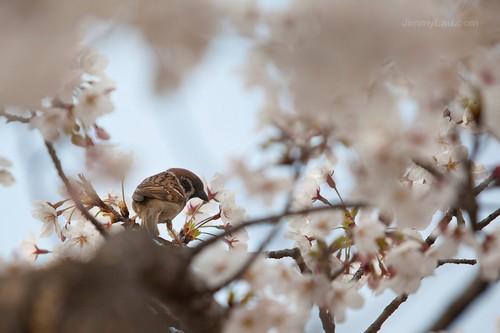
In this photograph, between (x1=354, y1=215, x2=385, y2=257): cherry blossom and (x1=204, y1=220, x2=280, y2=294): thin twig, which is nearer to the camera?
(x1=204, y1=220, x2=280, y2=294): thin twig

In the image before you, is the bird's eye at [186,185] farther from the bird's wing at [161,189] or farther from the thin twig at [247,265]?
the thin twig at [247,265]

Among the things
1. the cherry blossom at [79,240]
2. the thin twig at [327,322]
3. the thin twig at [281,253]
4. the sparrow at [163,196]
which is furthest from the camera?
the sparrow at [163,196]

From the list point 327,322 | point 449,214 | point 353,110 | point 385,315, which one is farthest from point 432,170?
point 385,315

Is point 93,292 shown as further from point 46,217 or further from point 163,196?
point 163,196

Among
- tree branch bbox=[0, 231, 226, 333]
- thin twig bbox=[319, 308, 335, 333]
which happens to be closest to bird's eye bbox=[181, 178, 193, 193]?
thin twig bbox=[319, 308, 335, 333]

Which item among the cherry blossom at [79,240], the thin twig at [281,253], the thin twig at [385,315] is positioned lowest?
the thin twig at [385,315]

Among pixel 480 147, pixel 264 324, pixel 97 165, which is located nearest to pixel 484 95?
pixel 480 147

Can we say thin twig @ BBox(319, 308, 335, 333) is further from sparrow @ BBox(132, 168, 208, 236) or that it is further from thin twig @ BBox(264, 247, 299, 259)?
sparrow @ BBox(132, 168, 208, 236)

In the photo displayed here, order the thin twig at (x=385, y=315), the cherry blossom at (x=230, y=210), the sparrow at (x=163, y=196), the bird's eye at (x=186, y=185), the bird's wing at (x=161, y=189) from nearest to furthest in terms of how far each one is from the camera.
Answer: the thin twig at (x=385, y=315) < the cherry blossom at (x=230, y=210) < the sparrow at (x=163, y=196) < the bird's wing at (x=161, y=189) < the bird's eye at (x=186, y=185)

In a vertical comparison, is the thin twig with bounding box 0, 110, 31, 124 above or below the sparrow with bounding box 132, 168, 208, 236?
above

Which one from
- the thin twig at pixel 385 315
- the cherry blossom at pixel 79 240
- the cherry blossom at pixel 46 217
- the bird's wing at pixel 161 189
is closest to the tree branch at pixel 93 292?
the thin twig at pixel 385 315
